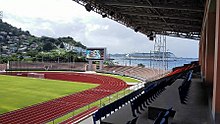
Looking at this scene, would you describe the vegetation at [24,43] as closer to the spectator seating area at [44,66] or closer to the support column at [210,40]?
the spectator seating area at [44,66]

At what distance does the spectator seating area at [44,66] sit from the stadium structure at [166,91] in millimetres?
24853

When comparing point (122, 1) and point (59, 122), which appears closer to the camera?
point (59, 122)

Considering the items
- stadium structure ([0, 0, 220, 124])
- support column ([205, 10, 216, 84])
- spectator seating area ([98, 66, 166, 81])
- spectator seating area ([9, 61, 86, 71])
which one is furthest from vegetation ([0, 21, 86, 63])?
support column ([205, 10, 216, 84])

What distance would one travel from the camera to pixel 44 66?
153 ft

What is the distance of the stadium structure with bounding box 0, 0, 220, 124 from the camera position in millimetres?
4012

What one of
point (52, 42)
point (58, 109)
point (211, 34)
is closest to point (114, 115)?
point (211, 34)

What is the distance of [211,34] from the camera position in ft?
23.2

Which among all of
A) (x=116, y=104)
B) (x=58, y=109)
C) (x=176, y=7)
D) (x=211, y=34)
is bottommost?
(x=58, y=109)

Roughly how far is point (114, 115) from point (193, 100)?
2017mm

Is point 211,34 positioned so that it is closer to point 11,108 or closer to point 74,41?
point 11,108

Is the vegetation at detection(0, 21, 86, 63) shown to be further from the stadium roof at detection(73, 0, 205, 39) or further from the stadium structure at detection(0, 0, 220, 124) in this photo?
the stadium structure at detection(0, 0, 220, 124)

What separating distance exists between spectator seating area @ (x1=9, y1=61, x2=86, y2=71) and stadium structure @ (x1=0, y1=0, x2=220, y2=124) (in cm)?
2485

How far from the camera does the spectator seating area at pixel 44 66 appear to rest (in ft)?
144

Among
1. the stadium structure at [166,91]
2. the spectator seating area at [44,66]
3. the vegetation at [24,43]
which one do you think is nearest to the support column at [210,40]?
the stadium structure at [166,91]
